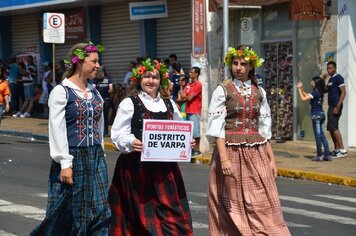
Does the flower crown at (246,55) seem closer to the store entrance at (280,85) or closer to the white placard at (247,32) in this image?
the white placard at (247,32)

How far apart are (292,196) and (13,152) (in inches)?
298

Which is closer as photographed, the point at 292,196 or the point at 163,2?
the point at 292,196

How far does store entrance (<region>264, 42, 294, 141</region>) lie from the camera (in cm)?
2136

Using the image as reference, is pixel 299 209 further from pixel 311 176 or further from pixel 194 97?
pixel 194 97

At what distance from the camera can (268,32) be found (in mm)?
21953

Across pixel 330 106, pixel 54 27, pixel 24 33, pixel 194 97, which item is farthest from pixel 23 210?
pixel 24 33

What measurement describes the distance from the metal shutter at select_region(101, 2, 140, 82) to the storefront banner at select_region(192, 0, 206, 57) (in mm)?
7723

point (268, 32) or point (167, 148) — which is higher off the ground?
point (268, 32)

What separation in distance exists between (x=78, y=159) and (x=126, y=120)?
0.61 metres

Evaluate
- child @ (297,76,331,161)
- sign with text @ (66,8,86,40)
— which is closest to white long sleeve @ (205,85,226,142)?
child @ (297,76,331,161)

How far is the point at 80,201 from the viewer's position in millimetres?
→ 7457

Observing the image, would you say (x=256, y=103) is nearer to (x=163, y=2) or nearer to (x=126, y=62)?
(x=163, y=2)

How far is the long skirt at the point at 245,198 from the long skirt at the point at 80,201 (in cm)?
112

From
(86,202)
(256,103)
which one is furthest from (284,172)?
(86,202)
